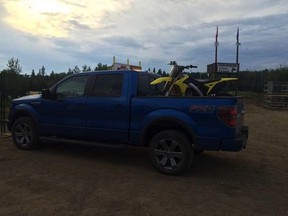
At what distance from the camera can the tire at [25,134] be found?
8609 mm

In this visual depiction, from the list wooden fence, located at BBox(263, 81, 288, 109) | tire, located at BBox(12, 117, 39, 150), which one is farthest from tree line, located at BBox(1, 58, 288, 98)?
tire, located at BBox(12, 117, 39, 150)

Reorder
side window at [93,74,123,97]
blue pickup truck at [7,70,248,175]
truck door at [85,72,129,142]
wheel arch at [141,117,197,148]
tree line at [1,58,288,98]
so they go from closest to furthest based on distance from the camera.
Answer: blue pickup truck at [7,70,248,175], wheel arch at [141,117,197,148], truck door at [85,72,129,142], side window at [93,74,123,97], tree line at [1,58,288,98]

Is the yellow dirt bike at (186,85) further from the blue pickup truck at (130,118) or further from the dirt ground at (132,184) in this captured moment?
the dirt ground at (132,184)

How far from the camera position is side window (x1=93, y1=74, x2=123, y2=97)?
300 inches

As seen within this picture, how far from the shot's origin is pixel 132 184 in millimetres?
6238

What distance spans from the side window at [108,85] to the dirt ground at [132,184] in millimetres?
1380

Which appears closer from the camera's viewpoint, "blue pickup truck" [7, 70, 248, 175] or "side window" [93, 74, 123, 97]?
"blue pickup truck" [7, 70, 248, 175]

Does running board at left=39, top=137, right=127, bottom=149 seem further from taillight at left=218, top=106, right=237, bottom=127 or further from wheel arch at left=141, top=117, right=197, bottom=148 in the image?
taillight at left=218, top=106, right=237, bottom=127

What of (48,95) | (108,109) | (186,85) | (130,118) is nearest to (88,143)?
(108,109)

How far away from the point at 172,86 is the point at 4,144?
4.45 meters

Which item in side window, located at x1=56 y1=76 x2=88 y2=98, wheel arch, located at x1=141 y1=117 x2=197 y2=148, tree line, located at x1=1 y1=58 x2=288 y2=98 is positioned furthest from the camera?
tree line, located at x1=1 y1=58 x2=288 y2=98

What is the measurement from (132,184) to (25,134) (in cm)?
357

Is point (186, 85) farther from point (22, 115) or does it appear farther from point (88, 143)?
point (22, 115)

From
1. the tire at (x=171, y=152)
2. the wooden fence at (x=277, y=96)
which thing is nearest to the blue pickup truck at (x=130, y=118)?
the tire at (x=171, y=152)
